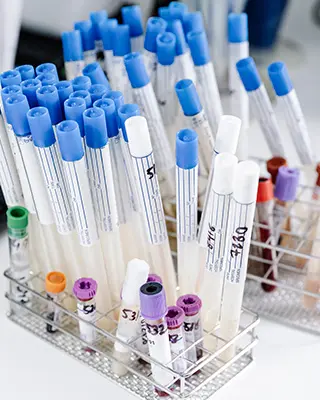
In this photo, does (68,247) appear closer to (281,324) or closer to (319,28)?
(281,324)

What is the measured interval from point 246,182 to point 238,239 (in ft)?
0.20

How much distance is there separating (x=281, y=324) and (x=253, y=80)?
0.26 m

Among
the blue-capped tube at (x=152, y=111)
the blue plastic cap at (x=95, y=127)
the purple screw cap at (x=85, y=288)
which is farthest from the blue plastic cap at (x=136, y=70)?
the purple screw cap at (x=85, y=288)

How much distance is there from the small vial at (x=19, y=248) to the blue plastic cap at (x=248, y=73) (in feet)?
0.89

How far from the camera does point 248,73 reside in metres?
0.75

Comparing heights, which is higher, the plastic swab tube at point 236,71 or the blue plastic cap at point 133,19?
the blue plastic cap at point 133,19

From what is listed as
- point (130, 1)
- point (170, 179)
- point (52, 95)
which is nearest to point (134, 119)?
point (52, 95)

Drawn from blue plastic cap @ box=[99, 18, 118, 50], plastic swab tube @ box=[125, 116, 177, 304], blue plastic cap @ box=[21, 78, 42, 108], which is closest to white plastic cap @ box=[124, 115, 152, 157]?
plastic swab tube @ box=[125, 116, 177, 304]

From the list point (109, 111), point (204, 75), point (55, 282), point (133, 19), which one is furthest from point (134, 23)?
point (55, 282)

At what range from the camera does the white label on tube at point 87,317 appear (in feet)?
2.21

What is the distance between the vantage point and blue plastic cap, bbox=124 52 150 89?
2.31ft

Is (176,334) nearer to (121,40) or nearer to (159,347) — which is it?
(159,347)

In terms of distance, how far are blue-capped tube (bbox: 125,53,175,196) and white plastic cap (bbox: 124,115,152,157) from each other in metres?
0.11

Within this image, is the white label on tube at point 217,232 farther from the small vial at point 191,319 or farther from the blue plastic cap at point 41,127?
the blue plastic cap at point 41,127
